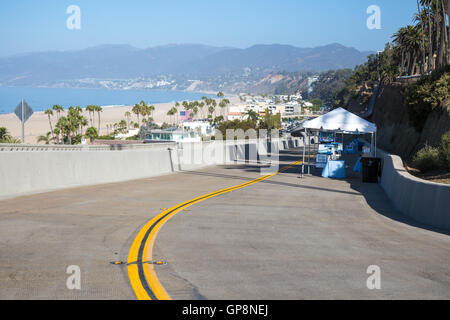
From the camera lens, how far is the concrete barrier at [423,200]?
11305mm

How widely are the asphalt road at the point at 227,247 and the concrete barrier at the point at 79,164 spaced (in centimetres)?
77

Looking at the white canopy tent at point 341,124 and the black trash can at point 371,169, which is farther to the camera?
the white canopy tent at point 341,124

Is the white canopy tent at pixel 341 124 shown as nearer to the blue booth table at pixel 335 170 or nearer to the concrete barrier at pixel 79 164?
the blue booth table at pixel 335 170

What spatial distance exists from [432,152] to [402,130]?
22320mm

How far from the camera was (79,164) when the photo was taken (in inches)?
712

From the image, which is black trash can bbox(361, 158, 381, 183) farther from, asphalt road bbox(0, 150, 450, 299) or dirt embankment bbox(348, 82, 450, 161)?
asphalt road bbox(0, 150, 450, 299)

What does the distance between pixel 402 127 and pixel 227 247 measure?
35870 millimetres

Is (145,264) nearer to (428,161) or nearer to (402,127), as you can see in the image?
(428,161)

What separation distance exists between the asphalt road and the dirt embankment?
11843 millimetres

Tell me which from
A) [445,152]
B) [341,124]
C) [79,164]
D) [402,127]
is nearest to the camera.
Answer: [445,152]

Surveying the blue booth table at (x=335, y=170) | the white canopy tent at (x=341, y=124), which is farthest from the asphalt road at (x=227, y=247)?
the white canopy tent at (x=341, y=124)

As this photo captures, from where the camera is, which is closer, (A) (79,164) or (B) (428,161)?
(A) (79,164)

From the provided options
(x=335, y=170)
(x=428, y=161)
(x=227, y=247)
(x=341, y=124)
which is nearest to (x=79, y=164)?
(x=227, y=247)
